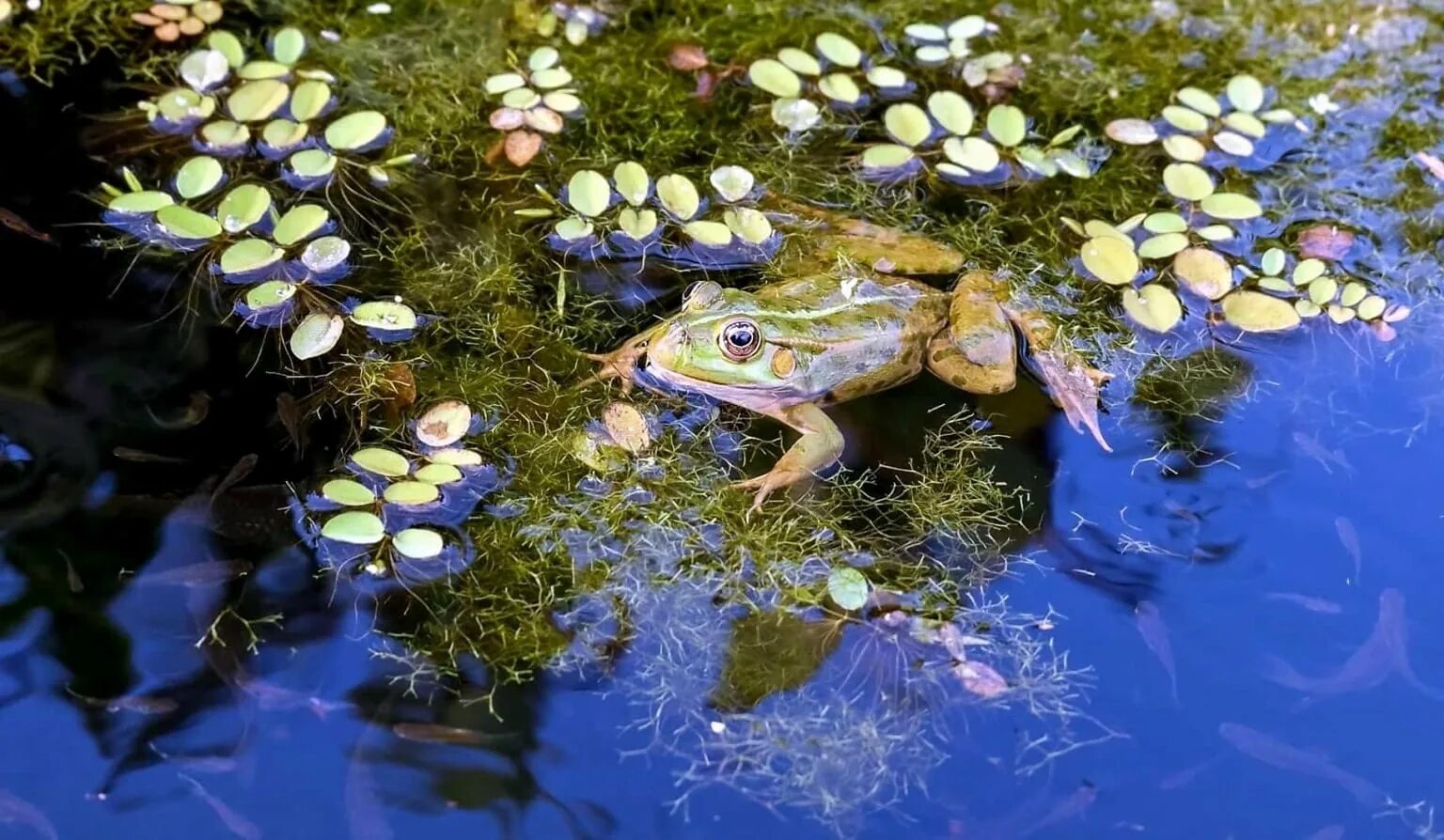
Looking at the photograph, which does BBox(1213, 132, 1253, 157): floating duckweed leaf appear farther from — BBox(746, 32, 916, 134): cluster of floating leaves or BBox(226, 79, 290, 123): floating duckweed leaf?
BBox(226, 79, 290, 123): floating duckweed leaf

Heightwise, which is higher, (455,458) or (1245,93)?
(1245,93)

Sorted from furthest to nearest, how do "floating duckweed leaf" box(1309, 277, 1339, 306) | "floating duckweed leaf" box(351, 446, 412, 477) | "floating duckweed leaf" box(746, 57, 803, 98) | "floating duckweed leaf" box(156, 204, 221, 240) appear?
"floating duckweed leaf" box(746, 57, 803, 98) → "floating duckweed leaf" box(1309, 277, 1339, 306) → "floating duckweed leaf" box(156, 204, 221, 240) → "floating duckweed leaf" box(351, 446, 412, 477)

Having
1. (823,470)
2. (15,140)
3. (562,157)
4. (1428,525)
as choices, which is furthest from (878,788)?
(15,140)

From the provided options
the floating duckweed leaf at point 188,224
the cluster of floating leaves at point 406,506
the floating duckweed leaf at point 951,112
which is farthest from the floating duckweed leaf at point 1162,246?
the floating duckweed leaf at point 188,224

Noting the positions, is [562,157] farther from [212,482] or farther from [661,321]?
[212,482]

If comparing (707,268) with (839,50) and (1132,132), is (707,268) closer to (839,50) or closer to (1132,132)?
(839,50)

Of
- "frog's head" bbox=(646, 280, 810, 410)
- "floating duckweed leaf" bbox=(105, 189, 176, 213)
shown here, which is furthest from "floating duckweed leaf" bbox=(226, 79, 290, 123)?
"frog's head" bbox=(646, 280, 810, 410)

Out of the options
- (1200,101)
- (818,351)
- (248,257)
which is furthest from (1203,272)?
(248,257)
